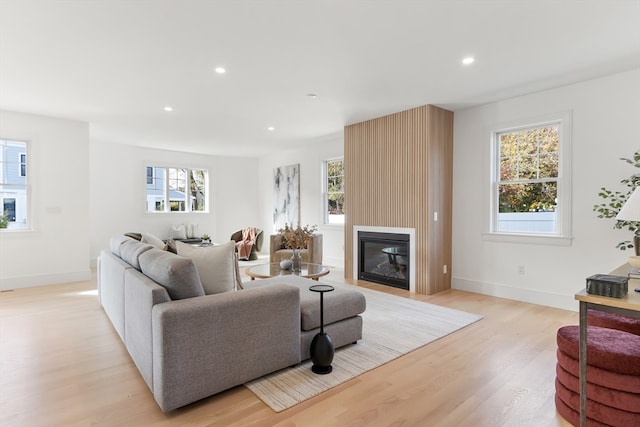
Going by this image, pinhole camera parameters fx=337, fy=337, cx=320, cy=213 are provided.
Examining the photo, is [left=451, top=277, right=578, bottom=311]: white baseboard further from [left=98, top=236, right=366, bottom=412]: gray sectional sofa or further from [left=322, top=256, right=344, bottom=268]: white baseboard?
[left=98, top=236, right=366, bottom=412]: gray sectional sofa

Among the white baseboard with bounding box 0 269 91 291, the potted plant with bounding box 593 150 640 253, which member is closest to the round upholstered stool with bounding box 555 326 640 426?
the potted plant with bounding box 593 150 640 253

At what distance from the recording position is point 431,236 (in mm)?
4637

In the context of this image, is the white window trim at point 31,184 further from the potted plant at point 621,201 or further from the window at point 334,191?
the potted plant at point 621,201

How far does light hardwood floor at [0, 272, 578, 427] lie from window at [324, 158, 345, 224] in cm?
401

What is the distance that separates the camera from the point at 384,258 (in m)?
5.22

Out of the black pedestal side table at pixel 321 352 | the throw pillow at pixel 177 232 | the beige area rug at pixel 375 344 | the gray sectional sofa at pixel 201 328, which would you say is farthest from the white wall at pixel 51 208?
the black pedestal side table at pixel 321 352

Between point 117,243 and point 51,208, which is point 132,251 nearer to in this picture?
point 117,243

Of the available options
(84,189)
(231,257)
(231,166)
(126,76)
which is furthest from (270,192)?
(231,257)

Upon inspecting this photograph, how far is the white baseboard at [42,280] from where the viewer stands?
493cm

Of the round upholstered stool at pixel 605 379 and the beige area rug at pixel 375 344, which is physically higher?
the round upholstered stool at pixel 605 379

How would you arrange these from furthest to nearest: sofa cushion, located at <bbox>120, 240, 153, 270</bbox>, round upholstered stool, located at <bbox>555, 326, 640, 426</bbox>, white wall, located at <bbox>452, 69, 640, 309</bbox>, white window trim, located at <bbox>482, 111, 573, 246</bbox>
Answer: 1. white window trim, located at <bbox>482, 111, 573, 246</bbox>
2. white wall, located at <bbox>452, 69, 640, 309</bbox>
3. sofa cushion, located at <bbox>120, 240, 153, 270</bbox>
4. round upholstered stool, located at <bbox>555, 326, 640, 426</bbox>

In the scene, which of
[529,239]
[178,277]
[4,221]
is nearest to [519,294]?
[529,239]

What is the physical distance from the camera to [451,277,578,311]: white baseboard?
393 centimetres

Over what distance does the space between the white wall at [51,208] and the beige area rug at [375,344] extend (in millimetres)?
4764
